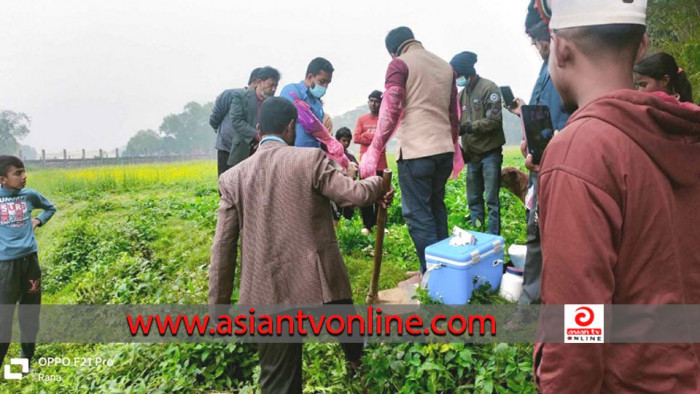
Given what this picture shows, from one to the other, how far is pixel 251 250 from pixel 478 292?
2008 mm

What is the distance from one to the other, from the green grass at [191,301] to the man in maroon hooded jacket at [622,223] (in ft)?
5.63

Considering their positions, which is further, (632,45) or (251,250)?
(251,250)

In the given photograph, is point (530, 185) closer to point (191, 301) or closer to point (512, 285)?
point (512, 285)

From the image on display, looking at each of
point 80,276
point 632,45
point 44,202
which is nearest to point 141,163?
point 80,276

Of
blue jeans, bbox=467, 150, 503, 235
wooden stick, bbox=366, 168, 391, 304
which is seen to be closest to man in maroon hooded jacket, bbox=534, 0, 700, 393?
wooden stick, bbox=366, 168, 391, 304

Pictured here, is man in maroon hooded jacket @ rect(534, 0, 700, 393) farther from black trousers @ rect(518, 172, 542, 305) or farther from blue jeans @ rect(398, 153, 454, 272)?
blue jeans @ rect(398, 153, 454, 272)

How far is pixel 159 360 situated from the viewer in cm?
372

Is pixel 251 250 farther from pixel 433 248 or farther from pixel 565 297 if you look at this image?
pixel 565 297

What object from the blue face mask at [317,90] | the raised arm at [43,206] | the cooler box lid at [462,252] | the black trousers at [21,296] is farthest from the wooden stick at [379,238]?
the raised arm at [43,206]

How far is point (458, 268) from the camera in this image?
3383 millimetres

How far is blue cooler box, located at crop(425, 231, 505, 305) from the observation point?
11.1 feet

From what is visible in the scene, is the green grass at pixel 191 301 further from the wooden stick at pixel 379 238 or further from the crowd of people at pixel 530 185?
the wooden stick at pixel 379 238

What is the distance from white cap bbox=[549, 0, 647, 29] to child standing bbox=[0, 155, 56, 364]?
5.15m

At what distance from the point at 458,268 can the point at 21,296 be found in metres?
4.36
